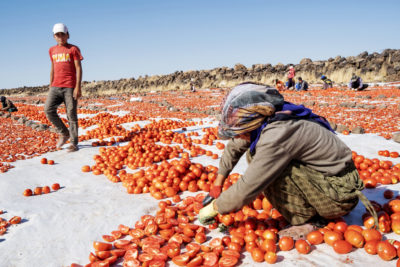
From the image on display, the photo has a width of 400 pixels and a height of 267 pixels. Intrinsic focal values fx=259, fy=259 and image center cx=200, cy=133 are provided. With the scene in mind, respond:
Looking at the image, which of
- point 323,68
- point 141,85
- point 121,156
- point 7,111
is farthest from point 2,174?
point 141,85

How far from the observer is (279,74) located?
28797 mm

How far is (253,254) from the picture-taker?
2111 millimetres

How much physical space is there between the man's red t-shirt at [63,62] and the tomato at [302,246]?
5144 millimetres

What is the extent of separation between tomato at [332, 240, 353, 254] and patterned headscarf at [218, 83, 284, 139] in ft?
3.82

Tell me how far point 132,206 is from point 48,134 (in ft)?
20.7

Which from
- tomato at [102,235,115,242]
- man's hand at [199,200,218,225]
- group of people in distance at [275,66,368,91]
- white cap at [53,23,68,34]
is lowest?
tomato at [102,235,115,242]

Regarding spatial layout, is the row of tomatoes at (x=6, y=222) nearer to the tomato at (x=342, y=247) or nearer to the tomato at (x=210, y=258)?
the tomato at (x=210, y=258)

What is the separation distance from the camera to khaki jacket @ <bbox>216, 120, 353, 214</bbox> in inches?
72.9

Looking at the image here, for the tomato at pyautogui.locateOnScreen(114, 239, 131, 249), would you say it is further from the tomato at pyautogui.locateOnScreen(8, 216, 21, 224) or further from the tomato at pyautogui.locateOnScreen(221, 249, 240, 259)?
the tomato at pyautogui.locateOnScreen(8, 216, 21, 224)

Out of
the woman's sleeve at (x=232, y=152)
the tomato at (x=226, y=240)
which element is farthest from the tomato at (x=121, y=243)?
the woman's sleeve at (x=232, y=152)

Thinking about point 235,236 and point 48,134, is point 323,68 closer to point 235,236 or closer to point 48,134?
point 48,134

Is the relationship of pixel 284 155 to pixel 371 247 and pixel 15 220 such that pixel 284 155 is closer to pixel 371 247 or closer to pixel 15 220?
pixel 371 247

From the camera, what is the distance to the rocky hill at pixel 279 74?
2255 cm

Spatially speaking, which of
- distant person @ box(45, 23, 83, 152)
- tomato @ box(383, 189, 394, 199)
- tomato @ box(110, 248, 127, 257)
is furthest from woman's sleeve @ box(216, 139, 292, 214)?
distant person @ box(45, 23, 83, 152)
